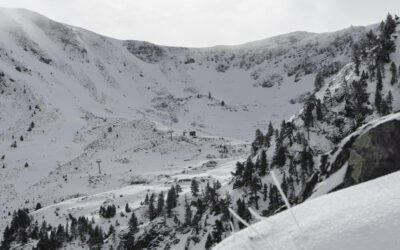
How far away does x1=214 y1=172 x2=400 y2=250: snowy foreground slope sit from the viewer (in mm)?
4918

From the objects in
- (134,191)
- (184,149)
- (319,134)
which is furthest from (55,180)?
(319,134)

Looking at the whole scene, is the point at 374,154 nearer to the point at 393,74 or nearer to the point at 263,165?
the point at 263,165

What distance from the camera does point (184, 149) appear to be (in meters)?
123

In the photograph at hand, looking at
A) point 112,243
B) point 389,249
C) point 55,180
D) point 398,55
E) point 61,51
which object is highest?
point 61,51

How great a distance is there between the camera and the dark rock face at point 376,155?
1645 cm

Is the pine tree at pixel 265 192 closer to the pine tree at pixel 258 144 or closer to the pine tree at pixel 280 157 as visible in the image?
the pine tree at pixel 280 157

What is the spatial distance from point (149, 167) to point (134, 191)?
2174 cm

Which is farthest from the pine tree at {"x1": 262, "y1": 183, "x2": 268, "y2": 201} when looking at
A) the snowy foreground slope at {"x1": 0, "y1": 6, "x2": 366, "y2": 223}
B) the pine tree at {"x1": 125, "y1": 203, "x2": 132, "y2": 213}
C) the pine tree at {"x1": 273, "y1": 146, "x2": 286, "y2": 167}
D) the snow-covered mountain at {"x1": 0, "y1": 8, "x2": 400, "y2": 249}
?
the snowy foreground slope at {"x1": 0, "y1": 6, "x2": 366, "y2": 223}

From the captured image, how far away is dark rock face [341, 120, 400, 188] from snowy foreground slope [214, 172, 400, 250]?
32.1ft

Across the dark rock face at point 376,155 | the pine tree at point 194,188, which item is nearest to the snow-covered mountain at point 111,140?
the pine tree at point 194,188

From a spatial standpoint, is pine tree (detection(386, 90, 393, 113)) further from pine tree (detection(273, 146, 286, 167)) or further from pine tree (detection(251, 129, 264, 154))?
pine tree (detection(251, 129, 264, 154))

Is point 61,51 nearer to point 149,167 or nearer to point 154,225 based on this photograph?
point 149,167

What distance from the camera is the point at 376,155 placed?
54.8 feet

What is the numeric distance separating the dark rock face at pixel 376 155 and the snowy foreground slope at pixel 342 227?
32.1 ft
